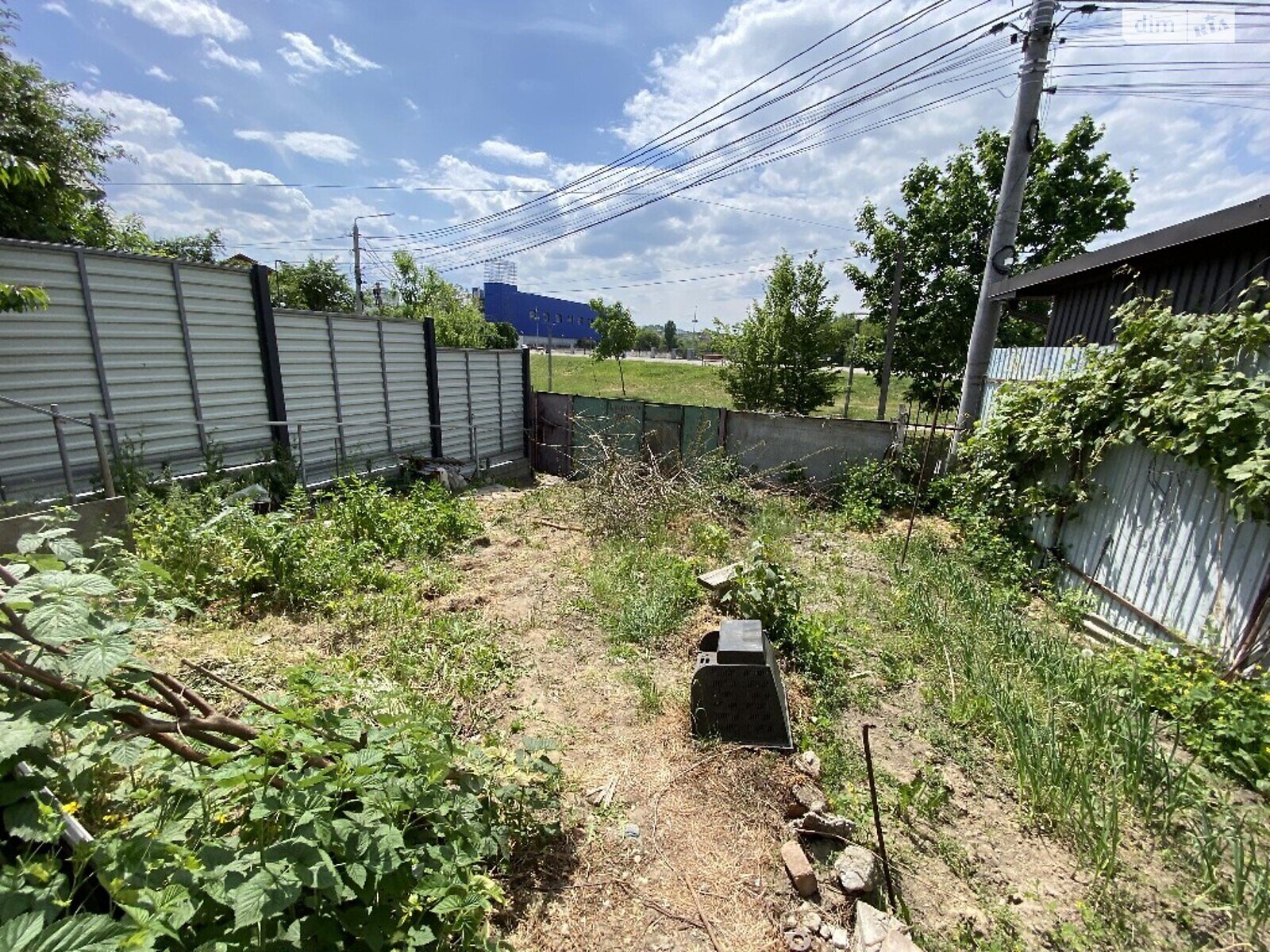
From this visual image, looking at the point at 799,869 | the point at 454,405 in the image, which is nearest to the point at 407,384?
the point at 454,405

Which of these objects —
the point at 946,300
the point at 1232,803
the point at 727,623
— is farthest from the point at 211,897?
the point at 946,300

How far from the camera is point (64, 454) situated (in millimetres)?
5145

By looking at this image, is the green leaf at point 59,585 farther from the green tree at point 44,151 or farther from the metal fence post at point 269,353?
the green tree at point 44,151

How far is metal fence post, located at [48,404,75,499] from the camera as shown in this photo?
5.09m

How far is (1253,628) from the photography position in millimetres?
3018

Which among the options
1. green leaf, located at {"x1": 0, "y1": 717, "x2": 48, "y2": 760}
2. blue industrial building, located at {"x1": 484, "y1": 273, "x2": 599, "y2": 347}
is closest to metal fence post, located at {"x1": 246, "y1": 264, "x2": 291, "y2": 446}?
green leaf, located at {"x1": 0, "y1": 717, "x2": 48, "y2": 760}

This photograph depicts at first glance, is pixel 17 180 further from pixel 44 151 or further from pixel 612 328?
pixel 612 328

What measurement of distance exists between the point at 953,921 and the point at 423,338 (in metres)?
9.74

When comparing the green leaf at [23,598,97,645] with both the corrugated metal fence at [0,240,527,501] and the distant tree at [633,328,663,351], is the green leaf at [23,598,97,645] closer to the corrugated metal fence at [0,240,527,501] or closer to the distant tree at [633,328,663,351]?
the corrugated metal fence at [0,240,527,501]

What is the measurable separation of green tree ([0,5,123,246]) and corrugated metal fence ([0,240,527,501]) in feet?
20.4

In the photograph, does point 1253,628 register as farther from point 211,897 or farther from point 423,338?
point 423,338

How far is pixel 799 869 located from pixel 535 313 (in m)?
40.3

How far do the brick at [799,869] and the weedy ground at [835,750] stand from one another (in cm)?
5

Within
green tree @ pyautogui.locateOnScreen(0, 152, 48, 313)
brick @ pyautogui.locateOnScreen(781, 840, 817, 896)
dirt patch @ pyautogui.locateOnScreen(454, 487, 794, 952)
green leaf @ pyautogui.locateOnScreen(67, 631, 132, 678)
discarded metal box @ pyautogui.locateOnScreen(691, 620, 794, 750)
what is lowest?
dirt patch @ pyautogui.locateOnScreen(454, 487, 794, 952)
